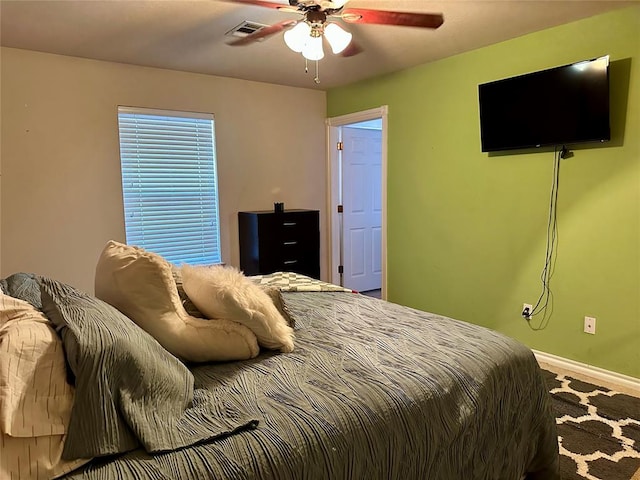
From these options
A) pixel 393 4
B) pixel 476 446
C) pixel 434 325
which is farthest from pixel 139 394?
pixel 393 4

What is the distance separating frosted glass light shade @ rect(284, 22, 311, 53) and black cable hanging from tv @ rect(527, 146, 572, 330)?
1.89 meters

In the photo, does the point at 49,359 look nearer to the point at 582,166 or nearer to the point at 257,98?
the point at 582,166

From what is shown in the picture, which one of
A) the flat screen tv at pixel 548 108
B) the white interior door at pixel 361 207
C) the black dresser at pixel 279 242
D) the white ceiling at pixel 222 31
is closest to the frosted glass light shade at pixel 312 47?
the white ceiling at pixel 222 31

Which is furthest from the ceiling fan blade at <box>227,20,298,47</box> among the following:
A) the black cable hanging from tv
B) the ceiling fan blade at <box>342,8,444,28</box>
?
the black cable hanging from tv

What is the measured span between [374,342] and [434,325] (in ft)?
1.10

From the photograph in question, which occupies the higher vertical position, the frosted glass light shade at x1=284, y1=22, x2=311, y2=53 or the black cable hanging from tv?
the frosted glass light shade at x1=284, y1=22, x2=311, y2=53

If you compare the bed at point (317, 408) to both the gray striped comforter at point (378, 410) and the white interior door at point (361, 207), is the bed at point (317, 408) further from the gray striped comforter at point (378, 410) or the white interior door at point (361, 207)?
the white interior door at point (361, 207)

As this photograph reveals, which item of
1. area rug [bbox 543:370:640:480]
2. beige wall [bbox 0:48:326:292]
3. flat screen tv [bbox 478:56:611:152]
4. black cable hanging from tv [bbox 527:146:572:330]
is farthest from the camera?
beige wall [bbox 0:48:326:292]

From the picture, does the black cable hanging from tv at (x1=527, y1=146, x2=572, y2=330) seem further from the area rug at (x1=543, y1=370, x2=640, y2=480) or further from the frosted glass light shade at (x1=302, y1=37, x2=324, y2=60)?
the frosted glass light shade at (x1=302, y1=37, x2=324, y2=60)

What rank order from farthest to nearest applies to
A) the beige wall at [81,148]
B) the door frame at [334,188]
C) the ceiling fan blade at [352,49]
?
the door frame at [334,188], the beige wall at [81,148], the ceiling fan blade at [352,49]

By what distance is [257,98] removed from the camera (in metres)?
4.36

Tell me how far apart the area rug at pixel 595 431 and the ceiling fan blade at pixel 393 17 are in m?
2.12

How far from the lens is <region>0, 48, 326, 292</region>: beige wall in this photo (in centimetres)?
326

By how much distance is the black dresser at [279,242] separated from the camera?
407 centimetres
